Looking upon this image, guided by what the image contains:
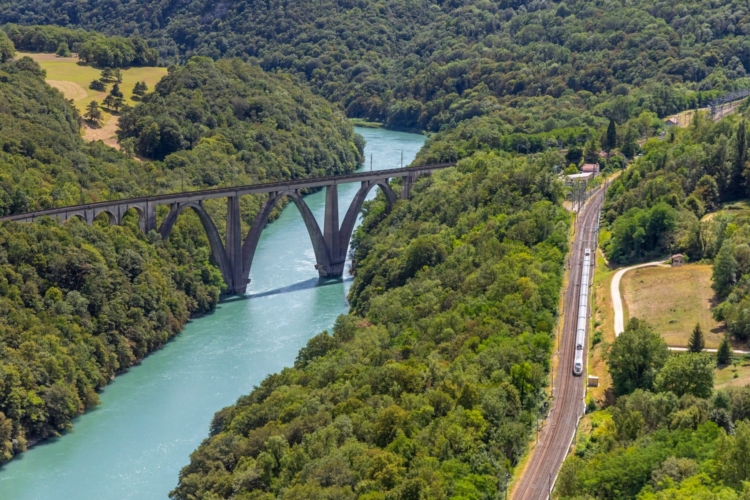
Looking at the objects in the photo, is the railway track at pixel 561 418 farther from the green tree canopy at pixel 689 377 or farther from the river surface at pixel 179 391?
the river surface at pixel 179 391

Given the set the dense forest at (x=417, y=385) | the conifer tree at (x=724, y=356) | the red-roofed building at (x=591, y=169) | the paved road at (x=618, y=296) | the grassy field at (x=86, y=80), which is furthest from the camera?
the grassy field at (x=86, y=80)

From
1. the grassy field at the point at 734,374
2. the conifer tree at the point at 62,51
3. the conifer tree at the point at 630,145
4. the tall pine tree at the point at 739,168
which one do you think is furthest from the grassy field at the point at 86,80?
the grassy field at the point at 734,374

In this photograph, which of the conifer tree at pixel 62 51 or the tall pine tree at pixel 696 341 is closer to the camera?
the tall pine tree at pixel 696 341

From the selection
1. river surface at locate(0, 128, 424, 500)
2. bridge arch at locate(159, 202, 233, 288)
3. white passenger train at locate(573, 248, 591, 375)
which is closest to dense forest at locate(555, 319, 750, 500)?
white passenger train at locate(573, 248, 591, 375)

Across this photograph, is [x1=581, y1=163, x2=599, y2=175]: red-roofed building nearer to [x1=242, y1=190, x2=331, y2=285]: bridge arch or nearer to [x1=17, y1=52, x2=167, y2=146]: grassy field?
[x1=242, y1=190, x2=331, y2=285]: bridge arch

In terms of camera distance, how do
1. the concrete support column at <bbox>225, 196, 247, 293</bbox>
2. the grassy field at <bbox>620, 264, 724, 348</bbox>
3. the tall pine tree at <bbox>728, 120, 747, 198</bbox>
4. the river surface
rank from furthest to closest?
the concrete support column at <bbox>225, 196, 247, 293</bbox>, the tall pine tree at <bbox>728, 120, 747, 198</bbox>, the grassy field at <bbox>620, 264, 724, 348</bbox>, the river surface

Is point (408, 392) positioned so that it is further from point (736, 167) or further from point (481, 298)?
point (736, 167)
